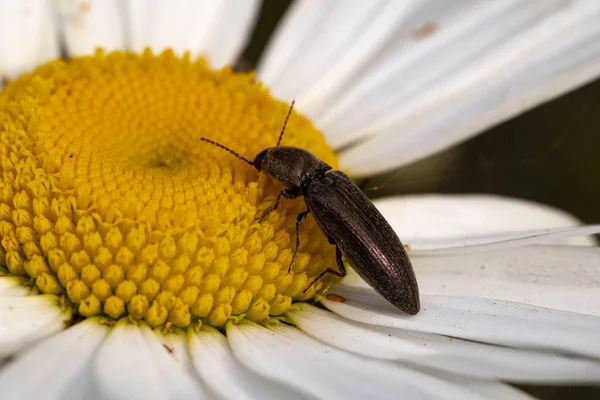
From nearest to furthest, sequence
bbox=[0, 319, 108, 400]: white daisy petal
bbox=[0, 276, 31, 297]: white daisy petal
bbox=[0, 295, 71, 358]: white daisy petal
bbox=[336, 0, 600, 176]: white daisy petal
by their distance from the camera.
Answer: bbox=[0, 319, 108, 400]: white daisy petal
bbox=[0, 295, 71, 358]: white daisy petal
bbox=[0, 276, 31, 297]: white daisy petal
bbox=[336, 0, 600, 176]: white daisy petal

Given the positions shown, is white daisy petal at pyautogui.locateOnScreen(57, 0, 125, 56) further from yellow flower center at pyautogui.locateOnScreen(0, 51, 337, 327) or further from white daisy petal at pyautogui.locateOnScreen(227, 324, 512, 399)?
white daisy petal at pyautogui.locateOnScreen(227, 324, 512, 399)

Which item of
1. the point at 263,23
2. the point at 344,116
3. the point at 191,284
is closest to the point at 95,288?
the point at 191,284

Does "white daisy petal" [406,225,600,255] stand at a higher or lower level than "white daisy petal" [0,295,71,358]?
higher

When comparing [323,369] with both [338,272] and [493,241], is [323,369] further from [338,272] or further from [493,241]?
[493,241]

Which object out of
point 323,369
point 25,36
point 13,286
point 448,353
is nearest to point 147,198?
point 13,286

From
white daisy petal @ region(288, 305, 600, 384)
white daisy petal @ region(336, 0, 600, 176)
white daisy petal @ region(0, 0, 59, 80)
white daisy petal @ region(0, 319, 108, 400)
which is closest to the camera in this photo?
white daisy petal @ region(0, 319, 108, 400)

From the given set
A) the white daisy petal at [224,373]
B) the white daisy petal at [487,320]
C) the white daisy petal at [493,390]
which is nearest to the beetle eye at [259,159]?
the white daisy petal at [487,320]


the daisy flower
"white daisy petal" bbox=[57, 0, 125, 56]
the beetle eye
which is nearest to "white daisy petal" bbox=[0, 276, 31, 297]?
the daisy flower
